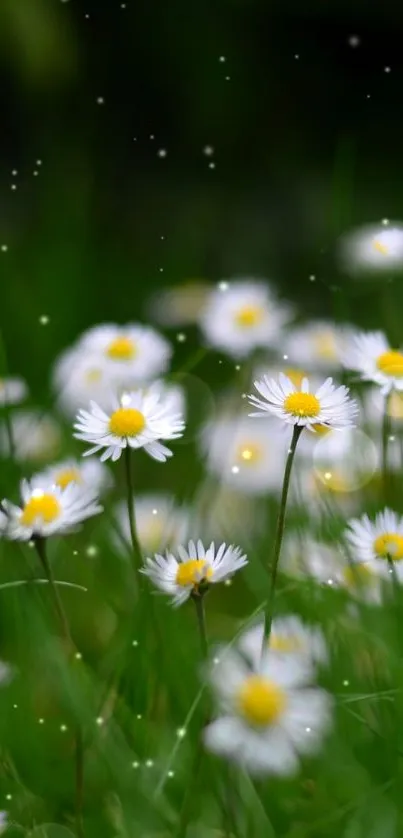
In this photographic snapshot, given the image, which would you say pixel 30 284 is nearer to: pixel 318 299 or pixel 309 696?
pixel 318 299

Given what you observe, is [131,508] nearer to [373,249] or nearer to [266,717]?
[266,717]

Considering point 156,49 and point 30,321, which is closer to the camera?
point 30,321

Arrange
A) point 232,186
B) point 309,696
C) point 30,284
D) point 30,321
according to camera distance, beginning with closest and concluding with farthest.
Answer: point 309,696 → point 30,321 → point 30,284 → point 232,186

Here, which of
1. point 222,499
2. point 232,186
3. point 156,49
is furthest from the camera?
point 232,186

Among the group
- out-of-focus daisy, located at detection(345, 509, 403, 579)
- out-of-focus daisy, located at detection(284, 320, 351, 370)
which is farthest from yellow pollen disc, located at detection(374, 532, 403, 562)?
out-of-focus daisy, located at detection(284, 320, 351, 370)

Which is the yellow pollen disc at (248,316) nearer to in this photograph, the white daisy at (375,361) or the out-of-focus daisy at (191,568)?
the white daisy at (375,361)

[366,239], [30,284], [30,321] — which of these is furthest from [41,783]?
[30,284]

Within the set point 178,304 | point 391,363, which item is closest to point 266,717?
point 391,363

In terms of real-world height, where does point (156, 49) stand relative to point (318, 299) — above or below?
above
